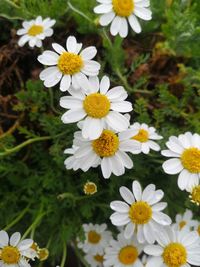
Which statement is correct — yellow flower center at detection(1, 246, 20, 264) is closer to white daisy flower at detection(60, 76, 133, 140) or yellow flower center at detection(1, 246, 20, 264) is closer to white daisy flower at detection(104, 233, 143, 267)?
white daisy flower at detection(104, 233, 143, 267)

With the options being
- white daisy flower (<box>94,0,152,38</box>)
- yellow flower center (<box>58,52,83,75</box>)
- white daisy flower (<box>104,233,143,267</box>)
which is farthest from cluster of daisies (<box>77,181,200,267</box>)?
white daisy flower (<box>94,0,152,38</box>)

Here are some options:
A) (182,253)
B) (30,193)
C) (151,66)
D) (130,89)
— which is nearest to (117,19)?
(130,89)

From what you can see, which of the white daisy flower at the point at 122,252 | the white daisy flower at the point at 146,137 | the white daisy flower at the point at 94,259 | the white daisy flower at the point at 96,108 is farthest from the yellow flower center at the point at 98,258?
the white daisy flower at the point at 96,108

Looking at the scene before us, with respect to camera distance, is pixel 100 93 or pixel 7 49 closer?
pixel 100 93

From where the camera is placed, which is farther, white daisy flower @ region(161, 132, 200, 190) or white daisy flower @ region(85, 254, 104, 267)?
white daisy flower @ region(85, 254, 104, 267)

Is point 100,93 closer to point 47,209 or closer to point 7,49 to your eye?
point 47,209

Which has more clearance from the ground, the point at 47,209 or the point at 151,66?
the point at 151,66

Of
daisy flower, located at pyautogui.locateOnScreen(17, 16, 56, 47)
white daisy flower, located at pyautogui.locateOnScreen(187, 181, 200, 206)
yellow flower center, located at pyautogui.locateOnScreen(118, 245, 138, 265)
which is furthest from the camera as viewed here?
daisy flower, located at pyautogui.locateOnScreen(17, 16, 56, 47)
